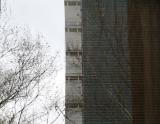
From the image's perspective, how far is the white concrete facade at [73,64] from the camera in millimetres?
7062

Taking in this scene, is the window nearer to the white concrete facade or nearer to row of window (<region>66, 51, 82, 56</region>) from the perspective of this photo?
the white concrete facade

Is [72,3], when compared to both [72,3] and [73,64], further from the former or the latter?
[73,64]

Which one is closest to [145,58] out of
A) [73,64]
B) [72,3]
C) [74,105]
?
[73,64]

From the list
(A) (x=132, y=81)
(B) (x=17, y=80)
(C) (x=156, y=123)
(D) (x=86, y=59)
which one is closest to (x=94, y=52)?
(D) (x=86, y=59)

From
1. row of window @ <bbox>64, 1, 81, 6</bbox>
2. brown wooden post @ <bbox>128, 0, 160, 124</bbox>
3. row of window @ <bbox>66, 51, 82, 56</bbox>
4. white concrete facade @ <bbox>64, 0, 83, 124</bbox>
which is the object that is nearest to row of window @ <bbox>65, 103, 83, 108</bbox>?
white concrete facade @ <bbox>64, 0, 83, 124</bbox>

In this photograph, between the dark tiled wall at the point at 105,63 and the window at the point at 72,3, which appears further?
the window at the point at 72,3

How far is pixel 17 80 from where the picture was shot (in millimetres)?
8703

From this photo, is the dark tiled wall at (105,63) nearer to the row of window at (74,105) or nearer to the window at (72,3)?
the row of window at (74,105)

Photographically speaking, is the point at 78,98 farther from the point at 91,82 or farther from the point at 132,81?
the point at 132,81

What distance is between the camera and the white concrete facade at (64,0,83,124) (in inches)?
278

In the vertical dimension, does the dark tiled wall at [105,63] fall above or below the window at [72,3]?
below

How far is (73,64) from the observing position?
7207mm

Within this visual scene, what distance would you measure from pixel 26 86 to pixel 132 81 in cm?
271

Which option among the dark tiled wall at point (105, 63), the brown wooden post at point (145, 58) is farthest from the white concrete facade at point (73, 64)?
the brown wooden post at point (145, 58)
